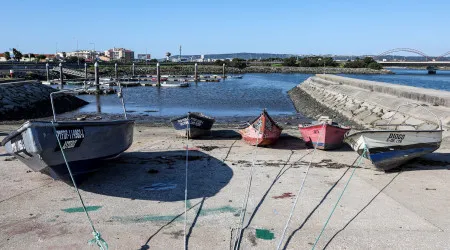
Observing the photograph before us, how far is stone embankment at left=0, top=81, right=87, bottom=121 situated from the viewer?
21.1 meters

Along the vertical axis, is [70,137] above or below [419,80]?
above

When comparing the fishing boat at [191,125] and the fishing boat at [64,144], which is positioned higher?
the fishing boat at [64,144]

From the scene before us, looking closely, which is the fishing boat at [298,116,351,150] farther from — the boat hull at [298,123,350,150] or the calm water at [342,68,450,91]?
the calm water at [342,68,450,91]

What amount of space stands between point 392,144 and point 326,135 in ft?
9.30

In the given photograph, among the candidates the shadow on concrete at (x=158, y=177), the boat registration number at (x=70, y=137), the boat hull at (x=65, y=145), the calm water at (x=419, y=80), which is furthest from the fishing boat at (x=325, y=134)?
the calm water at (x=419, y=80)

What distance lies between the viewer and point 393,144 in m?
8.88

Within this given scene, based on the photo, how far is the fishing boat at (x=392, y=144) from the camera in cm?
883

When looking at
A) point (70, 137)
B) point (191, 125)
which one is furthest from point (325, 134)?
point (70, 137)

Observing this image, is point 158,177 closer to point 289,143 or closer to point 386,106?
point 289,143

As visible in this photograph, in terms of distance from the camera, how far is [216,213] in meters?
6.74

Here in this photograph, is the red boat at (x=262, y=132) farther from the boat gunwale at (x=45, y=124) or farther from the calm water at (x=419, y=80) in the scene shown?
the calm water at (x=419, y=80)

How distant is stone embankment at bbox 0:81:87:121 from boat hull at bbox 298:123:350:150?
15.2m

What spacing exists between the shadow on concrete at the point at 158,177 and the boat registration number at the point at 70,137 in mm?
1053

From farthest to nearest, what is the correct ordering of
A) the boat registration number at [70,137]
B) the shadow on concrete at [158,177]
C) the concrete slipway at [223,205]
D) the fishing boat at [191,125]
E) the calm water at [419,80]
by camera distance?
the calm water at [419,80] < the fishing boat at [191,125] < the shadow on concrete at [158,177] < the boat registration number at [70,137] < the concrete slipway at [223,205]
